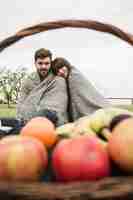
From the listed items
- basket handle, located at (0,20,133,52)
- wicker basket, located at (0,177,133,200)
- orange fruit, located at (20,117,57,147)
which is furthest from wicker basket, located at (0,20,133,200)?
basket handle, located at (0,20,133,52)

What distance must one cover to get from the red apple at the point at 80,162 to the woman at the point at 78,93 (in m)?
2.41

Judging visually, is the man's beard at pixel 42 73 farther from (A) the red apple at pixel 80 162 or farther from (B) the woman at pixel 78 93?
(A) the red apple at pixel 80 162

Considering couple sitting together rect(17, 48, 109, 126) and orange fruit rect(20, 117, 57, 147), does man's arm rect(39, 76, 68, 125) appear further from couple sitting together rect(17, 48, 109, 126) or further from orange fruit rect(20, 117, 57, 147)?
orange fruit rect(20, 117, 57, 147)

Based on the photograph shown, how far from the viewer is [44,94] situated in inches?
136

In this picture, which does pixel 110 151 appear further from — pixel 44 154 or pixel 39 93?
pixel 39 93

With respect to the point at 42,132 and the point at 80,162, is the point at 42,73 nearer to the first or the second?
the point at 42,132

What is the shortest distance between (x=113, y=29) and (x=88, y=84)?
2.43 metres

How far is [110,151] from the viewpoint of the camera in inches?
35.2

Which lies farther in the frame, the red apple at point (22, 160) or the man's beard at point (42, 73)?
the man's beard at point (42, 73)

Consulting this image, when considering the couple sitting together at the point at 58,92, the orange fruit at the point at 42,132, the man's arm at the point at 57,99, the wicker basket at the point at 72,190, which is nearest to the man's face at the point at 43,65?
the couple sitting together at the point at 58,92

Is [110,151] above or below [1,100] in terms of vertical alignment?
above

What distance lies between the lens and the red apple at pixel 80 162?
841 millimetres

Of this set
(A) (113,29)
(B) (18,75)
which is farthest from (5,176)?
(B) (18,75)

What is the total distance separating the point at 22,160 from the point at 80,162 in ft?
0.38
